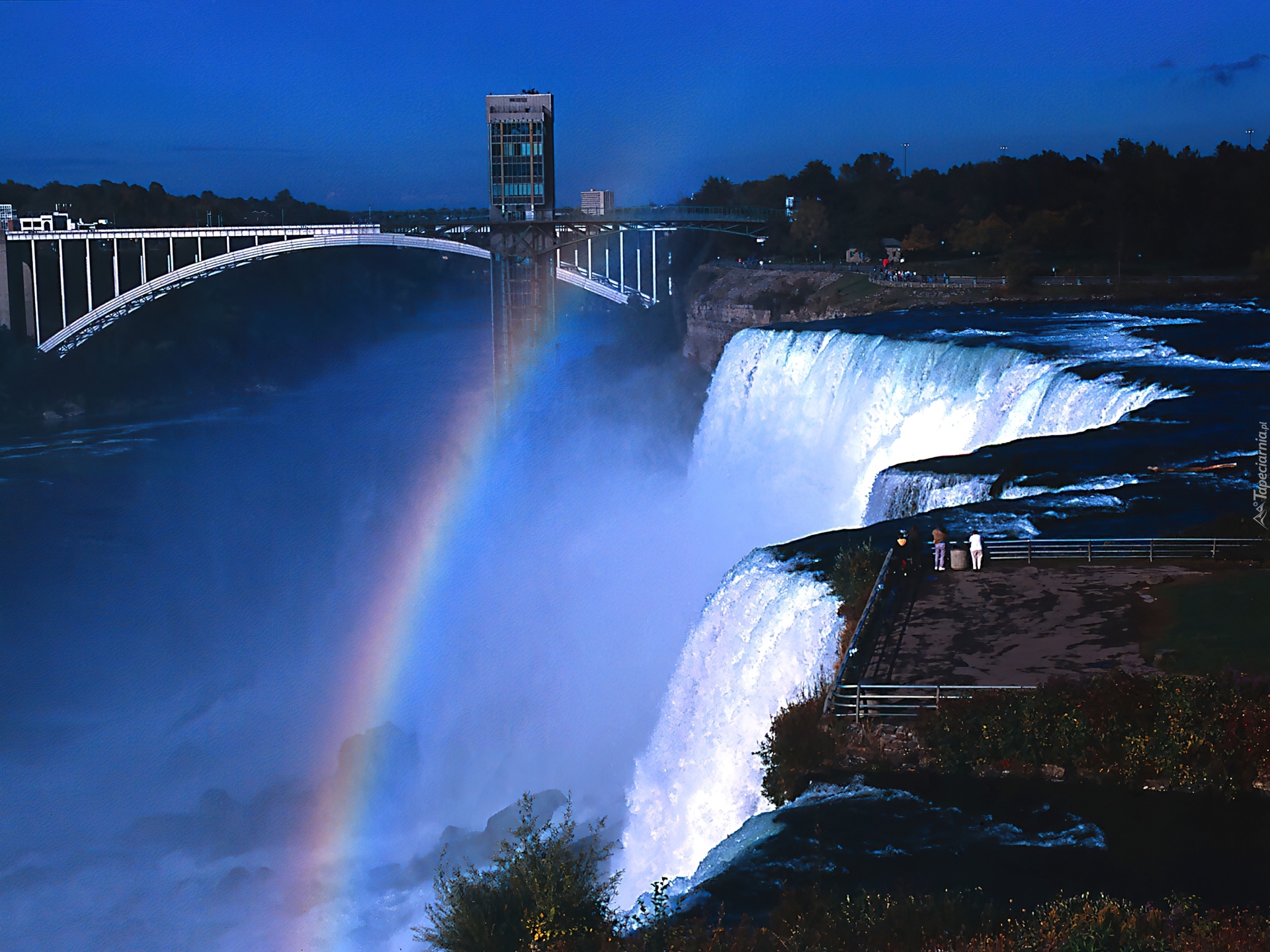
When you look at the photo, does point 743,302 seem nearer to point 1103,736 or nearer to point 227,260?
point 227,260

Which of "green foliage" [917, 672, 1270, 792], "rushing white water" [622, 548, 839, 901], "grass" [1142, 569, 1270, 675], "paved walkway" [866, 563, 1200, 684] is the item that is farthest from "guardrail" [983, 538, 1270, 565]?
"green foliage" [917, 672, 1270, 792]

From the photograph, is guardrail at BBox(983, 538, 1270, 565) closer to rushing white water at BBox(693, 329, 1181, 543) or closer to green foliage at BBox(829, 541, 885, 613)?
green foliage at BBox(829, 541, 885, 613)

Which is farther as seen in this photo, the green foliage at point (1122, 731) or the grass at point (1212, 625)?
the grass at point (1212, 625)

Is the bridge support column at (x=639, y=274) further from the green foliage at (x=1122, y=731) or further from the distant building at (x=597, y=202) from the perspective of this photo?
the green foliage at (x=1122, y=731)

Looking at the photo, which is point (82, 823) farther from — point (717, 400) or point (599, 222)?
point (599, 222)

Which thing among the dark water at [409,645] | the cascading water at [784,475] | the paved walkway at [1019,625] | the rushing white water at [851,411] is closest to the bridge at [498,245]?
the dark water at [409,645]

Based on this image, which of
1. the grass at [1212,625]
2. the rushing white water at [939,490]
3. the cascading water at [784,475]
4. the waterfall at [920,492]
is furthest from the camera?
the waterfall at [920,492]
